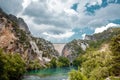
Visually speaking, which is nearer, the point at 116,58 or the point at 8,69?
the point at 116,58

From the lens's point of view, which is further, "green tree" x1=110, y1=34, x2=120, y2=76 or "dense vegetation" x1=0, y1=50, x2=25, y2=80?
"dense vegetation" x1=0, y1=50, x2=25, y2=80

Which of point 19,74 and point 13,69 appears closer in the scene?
point 13,69

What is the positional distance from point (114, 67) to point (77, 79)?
13.7m

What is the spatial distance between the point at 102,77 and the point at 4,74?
29.5m

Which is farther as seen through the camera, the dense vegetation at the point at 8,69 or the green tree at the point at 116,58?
the dense vegetation at the point at 8,69

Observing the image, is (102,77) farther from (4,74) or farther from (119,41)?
(4,74)

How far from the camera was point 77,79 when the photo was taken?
229 ft

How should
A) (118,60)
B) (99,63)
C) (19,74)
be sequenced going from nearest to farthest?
(118,60)
(99,63)
(19,74)

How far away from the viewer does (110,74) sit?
78.3 meters

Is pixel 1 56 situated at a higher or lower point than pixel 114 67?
higher

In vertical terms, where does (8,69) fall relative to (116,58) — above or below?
above

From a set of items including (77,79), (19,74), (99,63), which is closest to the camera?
(77,79)

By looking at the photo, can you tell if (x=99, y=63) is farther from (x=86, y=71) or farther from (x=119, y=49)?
(x=119, y=49)

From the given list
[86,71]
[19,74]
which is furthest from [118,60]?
[19,74]
